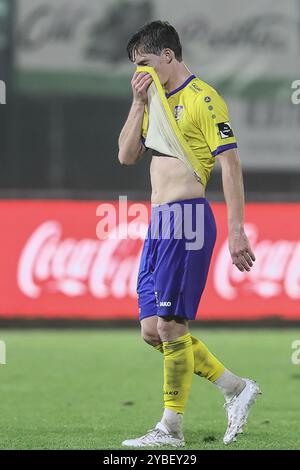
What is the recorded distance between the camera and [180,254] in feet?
21.5

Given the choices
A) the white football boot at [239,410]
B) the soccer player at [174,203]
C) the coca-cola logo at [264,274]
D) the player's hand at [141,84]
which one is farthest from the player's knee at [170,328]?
the coca-cola logo at [264,274]

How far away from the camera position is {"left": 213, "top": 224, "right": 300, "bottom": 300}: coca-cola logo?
14320mm

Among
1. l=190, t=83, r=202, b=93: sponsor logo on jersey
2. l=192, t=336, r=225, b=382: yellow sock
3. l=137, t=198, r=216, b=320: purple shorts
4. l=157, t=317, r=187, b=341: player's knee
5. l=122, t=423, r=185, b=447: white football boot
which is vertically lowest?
l=122, t=423, r=185, b=447: white football boot

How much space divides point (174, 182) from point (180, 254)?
1.25ft

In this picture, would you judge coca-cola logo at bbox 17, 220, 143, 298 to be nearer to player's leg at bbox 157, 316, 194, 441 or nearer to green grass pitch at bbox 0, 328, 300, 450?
green grass pitch at bbox 0, 328, 300, 450

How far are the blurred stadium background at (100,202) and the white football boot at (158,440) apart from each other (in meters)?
0.15

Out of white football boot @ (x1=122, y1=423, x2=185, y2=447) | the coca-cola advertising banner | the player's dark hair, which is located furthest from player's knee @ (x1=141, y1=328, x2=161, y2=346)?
the coca-cola advertising banner

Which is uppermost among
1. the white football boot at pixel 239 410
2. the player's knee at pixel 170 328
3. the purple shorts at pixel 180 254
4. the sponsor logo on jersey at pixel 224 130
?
the sponsor logo on jersey at pixel 224 130

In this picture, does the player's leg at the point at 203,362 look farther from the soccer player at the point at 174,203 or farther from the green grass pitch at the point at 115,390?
the green grass pitch at the point at 115,390

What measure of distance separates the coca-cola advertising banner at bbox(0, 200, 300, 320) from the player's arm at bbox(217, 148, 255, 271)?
301 inches

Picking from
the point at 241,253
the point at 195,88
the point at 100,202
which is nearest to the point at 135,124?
the point at 195,88

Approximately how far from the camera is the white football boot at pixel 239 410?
673cm

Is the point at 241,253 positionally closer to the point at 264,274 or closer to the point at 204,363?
the point at 204,363

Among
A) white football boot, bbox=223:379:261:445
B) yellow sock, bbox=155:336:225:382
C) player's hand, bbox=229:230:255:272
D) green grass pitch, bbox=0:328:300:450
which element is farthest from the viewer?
green grass pitch, bbox=0:328:300:450
